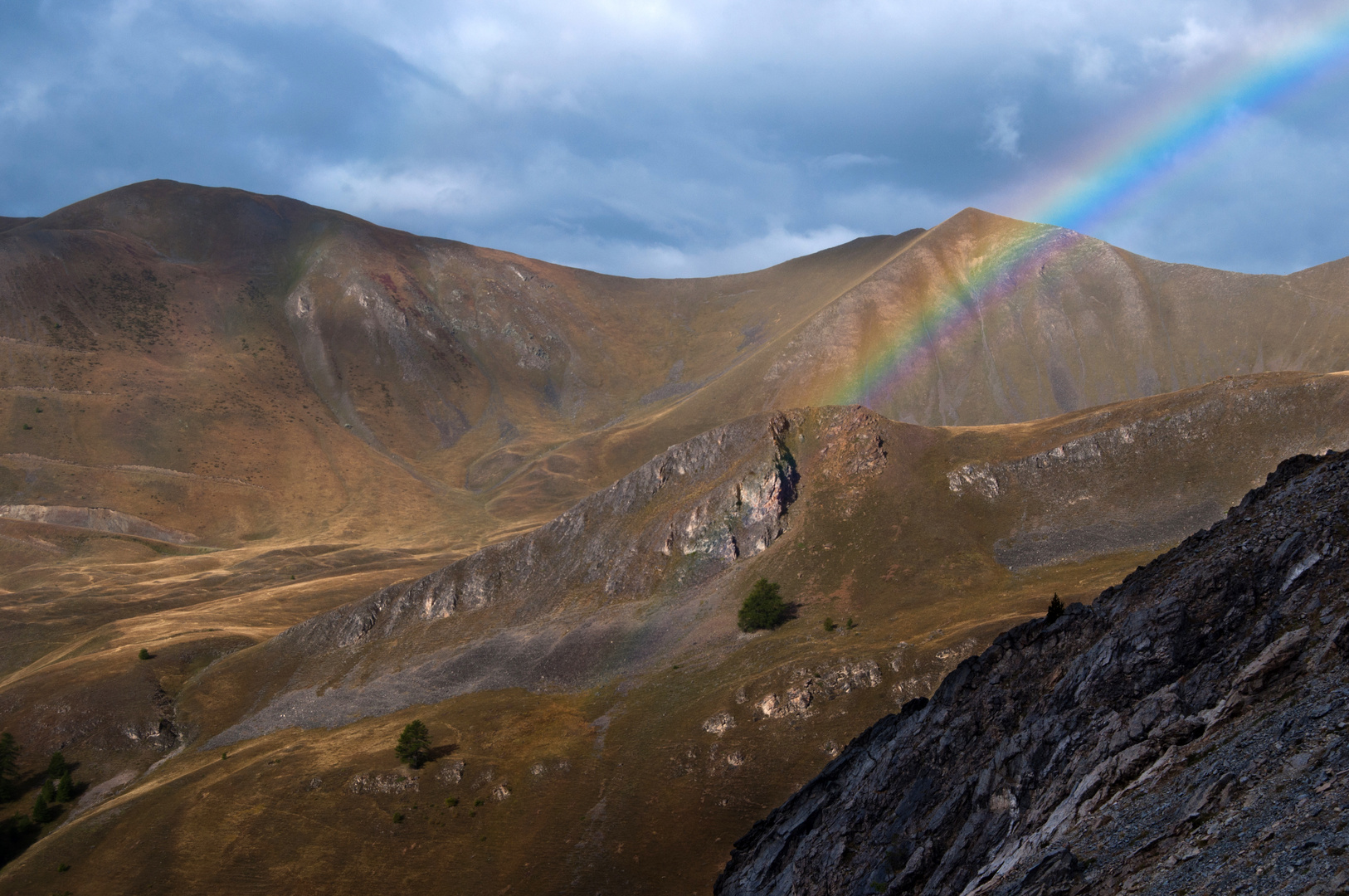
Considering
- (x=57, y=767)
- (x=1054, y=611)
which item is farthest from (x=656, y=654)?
(x=57, y=767)

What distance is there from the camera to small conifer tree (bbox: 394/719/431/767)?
2970 inches

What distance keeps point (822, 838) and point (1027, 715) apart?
504 inches

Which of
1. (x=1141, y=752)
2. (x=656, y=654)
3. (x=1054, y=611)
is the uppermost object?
(x=1054, y=611)

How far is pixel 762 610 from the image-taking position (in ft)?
284

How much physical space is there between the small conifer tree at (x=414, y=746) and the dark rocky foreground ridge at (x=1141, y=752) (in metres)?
40.7

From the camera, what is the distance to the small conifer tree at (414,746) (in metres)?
75.4

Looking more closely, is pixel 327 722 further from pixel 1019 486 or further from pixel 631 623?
pixel 1019 486

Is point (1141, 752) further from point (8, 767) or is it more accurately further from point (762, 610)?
point (8, 767)

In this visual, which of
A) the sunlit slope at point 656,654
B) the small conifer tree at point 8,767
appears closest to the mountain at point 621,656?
the sunlit slope at point 656,654

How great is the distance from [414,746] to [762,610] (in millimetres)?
38122

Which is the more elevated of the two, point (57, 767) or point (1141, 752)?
point (1141, 752)

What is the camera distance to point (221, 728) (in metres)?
95.6

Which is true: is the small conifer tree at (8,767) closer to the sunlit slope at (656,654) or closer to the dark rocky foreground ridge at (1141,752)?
the sunlit slope at (656,654)

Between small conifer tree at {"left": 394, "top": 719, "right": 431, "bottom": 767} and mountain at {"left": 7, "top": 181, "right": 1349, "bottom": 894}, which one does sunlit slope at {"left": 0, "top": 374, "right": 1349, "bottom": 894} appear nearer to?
mountain at {"left": 7, "top": 181, "right": 1349, "bottom": 894}
